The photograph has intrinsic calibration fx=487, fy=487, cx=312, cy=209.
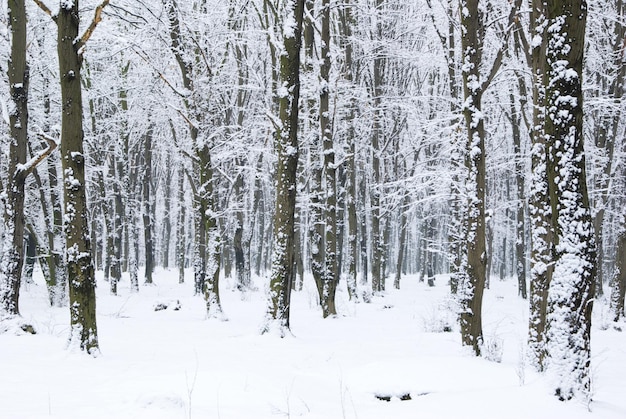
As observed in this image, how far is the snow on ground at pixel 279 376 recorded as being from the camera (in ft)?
14.1

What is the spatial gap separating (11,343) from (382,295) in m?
16.0

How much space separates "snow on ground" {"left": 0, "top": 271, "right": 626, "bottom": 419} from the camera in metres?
4.31

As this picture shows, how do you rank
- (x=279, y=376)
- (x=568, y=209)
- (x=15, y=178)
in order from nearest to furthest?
1. (x=568, y=209)
2. (x=279, y=376)
3. (x=15, y=178)

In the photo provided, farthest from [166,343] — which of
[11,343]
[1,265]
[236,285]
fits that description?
[236,285]

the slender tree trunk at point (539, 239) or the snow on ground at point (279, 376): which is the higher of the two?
the slender tree trunk at point (539, 239)

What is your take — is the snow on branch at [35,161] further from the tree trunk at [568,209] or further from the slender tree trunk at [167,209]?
the slender tree trunk at [167,209]

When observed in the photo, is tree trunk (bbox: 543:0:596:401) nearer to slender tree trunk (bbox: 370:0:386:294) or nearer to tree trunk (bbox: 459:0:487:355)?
tree trunk (bbox: 459:0:487:355)

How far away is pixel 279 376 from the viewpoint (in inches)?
242

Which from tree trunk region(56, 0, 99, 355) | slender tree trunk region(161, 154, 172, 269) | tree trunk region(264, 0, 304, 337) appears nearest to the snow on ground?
tree trunk region(56, 0, 99, 355)

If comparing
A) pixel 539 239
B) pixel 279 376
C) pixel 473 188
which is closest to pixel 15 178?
pixel 279 376

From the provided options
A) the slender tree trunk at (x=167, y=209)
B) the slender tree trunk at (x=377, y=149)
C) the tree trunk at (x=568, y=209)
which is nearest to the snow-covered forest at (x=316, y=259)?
the tree trunk at (x=568, y=209)

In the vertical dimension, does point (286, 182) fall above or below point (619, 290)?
above

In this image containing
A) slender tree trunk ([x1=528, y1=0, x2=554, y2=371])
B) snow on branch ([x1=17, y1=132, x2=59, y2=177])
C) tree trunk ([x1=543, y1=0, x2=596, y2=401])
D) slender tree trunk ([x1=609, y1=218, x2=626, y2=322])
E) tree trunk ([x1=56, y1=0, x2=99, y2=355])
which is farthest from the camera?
slender tree trunk ([x1=609, y1=218, x2=626, y2=322])

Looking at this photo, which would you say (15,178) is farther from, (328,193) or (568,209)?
(568,209)
